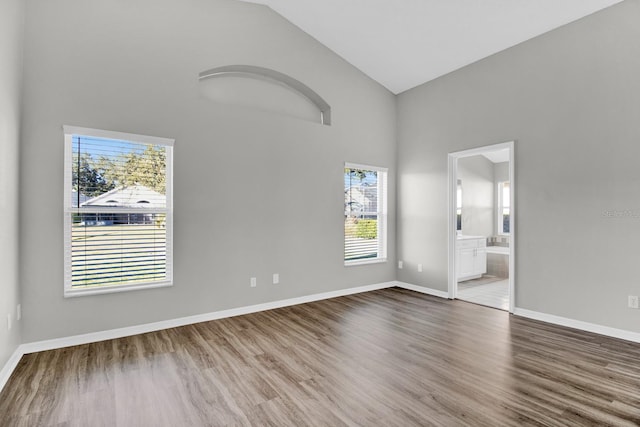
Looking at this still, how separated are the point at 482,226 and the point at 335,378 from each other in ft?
21.3

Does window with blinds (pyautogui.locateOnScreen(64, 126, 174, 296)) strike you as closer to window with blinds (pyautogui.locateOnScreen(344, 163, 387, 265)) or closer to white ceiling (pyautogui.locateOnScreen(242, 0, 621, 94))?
white ceiling (pyautogui.locateOnScreen(242, 0, 621, 94))

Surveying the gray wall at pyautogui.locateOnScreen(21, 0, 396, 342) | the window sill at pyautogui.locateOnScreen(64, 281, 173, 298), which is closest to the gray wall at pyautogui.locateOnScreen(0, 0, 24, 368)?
the gray wall at pyautogui.locateOnScreen(21, 0, 396, 342)

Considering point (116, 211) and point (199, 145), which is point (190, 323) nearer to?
point (116, 211)

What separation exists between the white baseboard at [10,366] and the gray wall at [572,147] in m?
5.20

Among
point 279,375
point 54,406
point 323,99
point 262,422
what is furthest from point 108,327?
point 323,99

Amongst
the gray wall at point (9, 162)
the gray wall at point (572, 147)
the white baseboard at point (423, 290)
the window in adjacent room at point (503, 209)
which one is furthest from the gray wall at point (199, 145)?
the window in adjacent room at point (503, 209)

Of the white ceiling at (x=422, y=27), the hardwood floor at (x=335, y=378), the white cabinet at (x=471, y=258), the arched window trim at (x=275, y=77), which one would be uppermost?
the white ceiling at (x=422, y=27)

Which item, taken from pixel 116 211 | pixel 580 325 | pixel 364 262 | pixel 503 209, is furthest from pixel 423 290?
pixel 116 211

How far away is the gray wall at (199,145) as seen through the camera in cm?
318

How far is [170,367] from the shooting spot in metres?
2.82

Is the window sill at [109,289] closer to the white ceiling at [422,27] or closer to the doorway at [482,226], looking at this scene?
the white ceiling at [422,27]

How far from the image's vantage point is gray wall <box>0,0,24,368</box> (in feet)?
8.42

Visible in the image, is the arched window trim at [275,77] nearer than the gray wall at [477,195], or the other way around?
the arched window trim at [275,77]

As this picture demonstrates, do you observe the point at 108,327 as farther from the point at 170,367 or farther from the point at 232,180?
the point at 232,180
